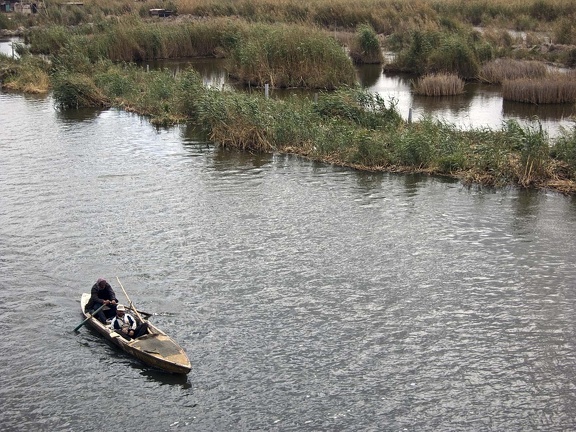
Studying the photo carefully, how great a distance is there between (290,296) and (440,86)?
27881 mm

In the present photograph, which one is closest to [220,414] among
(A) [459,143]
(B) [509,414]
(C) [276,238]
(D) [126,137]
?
(B) [509,414]

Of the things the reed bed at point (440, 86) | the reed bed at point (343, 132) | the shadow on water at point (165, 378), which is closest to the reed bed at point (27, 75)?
the reed bed at point (343, 132)

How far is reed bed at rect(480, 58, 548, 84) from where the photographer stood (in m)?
46.2

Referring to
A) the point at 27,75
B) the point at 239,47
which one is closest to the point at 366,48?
the point at 239,47

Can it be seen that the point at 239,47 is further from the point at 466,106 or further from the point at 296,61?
the point at 466,106

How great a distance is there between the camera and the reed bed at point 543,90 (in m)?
41.7

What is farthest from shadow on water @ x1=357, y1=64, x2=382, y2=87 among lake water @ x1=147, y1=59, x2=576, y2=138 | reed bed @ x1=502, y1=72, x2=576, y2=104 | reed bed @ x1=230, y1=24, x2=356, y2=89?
reed bed @ x1=502, y1=72, x2=576, y2=104

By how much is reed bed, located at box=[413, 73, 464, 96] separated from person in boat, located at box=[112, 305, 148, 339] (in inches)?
1208

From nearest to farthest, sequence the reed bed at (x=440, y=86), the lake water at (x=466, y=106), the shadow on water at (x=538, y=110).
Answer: the lake water at (x=466, y=106) → the shadow on water at (x=538, y=110) → the reed bed at (x=440, y=86)

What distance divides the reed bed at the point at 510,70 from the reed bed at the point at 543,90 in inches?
94.5

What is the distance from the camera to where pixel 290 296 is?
20594 millimetres

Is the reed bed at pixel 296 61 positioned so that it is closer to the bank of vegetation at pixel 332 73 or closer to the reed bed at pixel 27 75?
the bank of vegetation at pixel 332 73

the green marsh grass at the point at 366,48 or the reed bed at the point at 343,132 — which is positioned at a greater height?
the green marsh grass at the point at 366,48

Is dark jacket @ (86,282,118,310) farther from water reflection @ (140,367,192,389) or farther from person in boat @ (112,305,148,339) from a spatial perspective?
water reflection @ (140,367,192,389)
